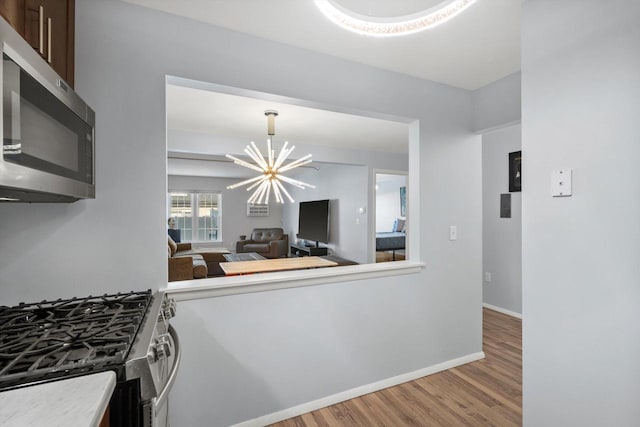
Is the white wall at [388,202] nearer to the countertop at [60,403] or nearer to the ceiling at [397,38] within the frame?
the ceiling at [397,38]

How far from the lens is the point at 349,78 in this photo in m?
2.09

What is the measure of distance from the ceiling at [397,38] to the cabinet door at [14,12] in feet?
2.54

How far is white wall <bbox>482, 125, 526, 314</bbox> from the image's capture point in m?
3.62

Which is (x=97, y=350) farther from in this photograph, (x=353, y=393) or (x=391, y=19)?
(x=353, y=393)

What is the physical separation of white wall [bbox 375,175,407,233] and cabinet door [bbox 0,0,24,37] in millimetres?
7732

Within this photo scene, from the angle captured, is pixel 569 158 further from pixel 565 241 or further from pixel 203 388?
pixel 203 388

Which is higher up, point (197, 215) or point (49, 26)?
point (49, 26)

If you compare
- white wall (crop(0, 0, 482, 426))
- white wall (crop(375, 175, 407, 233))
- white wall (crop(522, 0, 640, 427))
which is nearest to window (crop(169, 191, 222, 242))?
white wall (crop(375, 175, 407, 233))

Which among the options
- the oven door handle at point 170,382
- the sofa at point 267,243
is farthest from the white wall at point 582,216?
the sofa at point 267,243

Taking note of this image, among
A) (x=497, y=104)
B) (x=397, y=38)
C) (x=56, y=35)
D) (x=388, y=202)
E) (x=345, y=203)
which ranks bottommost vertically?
(x=345, y=203)

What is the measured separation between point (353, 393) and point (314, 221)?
5.15 metres

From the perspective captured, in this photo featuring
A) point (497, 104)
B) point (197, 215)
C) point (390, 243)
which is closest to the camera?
point (497, 104)

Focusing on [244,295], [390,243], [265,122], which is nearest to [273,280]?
[244,295]

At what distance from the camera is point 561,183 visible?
139 cm
